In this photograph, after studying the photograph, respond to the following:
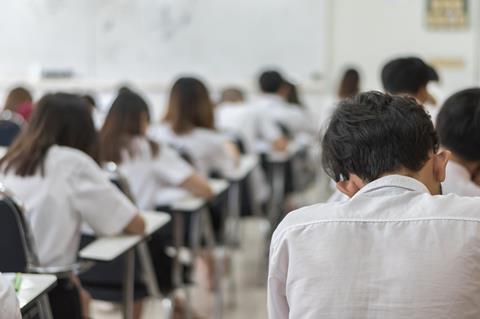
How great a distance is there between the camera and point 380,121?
1.52m

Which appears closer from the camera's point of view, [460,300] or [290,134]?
[460,300]

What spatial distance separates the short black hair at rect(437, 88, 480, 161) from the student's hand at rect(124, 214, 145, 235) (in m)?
1.07

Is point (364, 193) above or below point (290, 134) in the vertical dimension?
above

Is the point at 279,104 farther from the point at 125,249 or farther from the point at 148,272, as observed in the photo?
the point at 125,249

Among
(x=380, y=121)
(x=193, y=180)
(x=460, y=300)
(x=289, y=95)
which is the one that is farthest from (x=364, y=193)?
(x=289, y=95)

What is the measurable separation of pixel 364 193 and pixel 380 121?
153 millimetres

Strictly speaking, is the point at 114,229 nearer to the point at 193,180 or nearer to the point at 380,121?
the point at 193,180

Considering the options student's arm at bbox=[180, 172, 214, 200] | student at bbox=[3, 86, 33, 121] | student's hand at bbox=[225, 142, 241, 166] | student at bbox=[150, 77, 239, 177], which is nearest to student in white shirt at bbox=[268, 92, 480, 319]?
student's arm at bbox=[180, 172, 214, 200]

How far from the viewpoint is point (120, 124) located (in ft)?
11.8

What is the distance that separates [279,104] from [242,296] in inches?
88.0

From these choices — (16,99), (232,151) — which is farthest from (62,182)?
(16,99)

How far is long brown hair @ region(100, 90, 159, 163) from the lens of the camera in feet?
11.7

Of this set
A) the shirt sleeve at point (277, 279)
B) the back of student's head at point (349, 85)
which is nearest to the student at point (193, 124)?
the back of student's head at point (349, 85)

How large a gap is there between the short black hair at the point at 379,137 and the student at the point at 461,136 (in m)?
0.81
